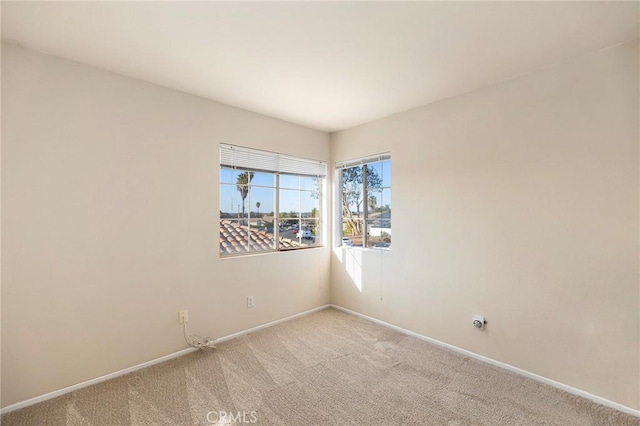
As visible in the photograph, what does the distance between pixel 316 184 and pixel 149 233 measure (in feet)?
7.10

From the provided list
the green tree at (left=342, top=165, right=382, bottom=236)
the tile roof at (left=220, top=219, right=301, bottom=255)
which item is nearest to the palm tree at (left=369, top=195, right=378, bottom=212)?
the green tree at (left=342, top=165, right=382, bottom=236)

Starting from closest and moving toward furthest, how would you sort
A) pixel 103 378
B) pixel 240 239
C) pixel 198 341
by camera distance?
pixel 103 378 → pixel 198 341 → pixel 240 239

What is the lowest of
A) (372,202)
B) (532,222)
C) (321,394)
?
(321,394)

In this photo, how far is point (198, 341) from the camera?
2.71 metres

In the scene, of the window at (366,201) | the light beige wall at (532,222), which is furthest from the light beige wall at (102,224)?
the light beige wall at (532,222)

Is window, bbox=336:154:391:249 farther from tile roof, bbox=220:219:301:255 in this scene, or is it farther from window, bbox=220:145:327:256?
tile roof, bbox=220:219:301:255

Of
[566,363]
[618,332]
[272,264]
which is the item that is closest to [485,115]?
[618,332]

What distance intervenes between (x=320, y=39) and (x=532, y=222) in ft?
7.12

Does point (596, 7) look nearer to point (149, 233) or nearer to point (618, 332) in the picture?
point (618, 332)

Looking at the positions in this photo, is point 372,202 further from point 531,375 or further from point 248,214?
point 531,375

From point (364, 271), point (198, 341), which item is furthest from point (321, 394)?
point (364, 271)

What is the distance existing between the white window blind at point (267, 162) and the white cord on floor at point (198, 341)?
1.73 m

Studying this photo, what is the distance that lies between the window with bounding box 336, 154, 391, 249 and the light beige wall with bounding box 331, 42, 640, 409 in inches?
8.5

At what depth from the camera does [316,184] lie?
3.94 meters
